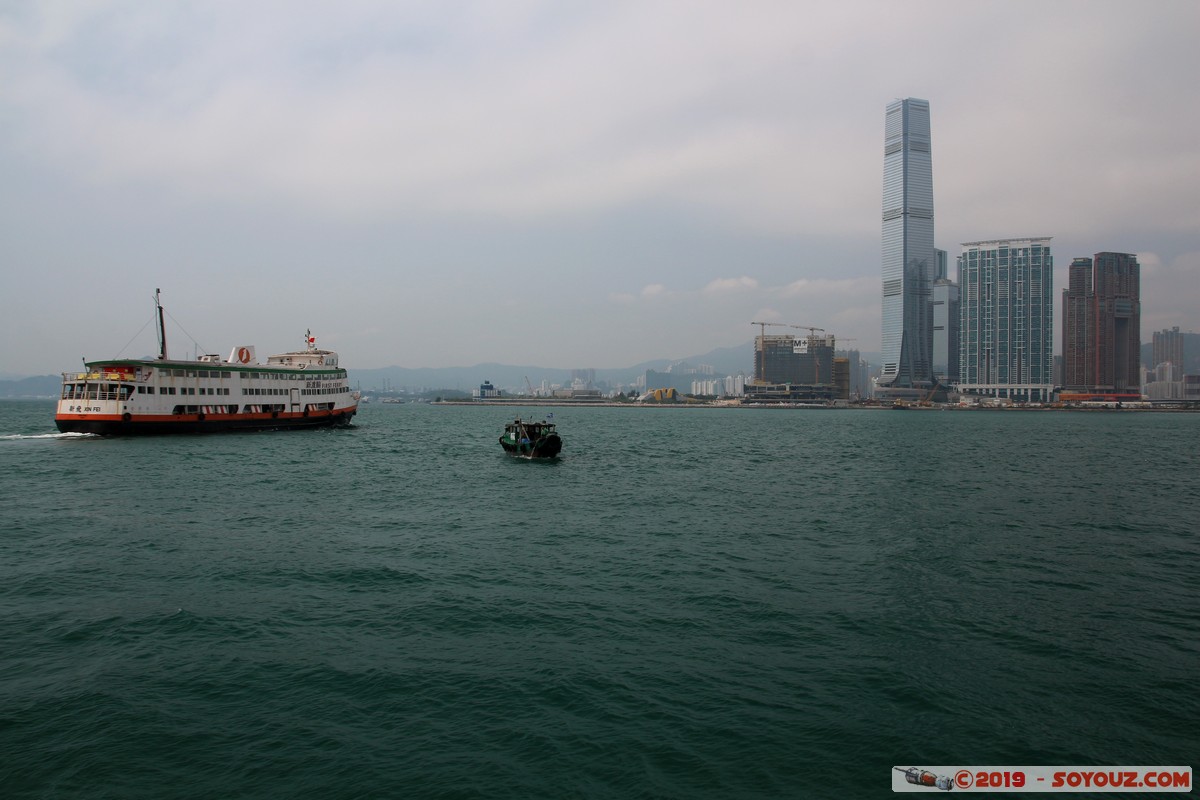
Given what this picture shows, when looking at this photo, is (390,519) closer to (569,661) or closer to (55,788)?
(569,661)

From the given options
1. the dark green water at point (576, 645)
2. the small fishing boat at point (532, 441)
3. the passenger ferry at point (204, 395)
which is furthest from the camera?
the passenger ferry at point (204, 395)

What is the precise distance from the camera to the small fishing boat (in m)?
62.4

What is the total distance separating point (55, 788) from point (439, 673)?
674 centimetres

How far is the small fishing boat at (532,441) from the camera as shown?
62.4 m

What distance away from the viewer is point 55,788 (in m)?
11.0

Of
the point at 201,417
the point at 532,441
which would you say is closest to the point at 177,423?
the point at 201,417

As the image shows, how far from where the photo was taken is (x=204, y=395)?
81062 mm

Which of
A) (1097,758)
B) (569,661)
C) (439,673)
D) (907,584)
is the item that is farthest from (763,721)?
(907,584)

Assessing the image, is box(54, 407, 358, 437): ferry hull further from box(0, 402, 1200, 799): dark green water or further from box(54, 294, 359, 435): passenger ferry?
box(0, 402, 1200, 799): dark green water

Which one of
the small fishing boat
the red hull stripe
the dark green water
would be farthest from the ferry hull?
the dark green water

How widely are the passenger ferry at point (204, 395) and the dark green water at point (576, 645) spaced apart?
4148 cm

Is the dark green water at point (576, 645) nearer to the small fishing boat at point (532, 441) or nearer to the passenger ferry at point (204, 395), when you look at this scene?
the small fishing boat at point (532, 441)

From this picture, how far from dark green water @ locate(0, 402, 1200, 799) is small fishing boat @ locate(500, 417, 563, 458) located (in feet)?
77.8

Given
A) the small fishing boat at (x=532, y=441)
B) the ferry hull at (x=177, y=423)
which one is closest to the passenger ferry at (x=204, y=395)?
the ferry hull at (x=177, y=423)
